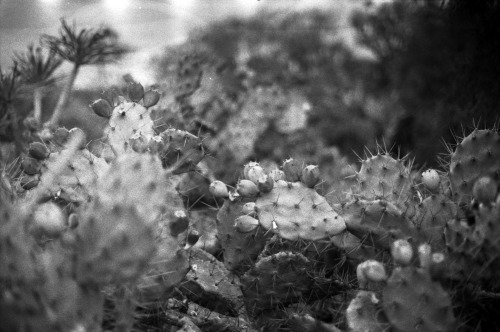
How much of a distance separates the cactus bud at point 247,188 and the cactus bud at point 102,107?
0.52m

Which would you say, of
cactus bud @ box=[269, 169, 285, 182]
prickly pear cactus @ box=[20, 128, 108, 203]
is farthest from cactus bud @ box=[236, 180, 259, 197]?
prickly pear cactus @ box=[20, 128, 108, 203]

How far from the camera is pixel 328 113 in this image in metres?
4.27

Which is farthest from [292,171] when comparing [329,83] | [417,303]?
[329,83]

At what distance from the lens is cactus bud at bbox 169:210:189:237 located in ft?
4.23

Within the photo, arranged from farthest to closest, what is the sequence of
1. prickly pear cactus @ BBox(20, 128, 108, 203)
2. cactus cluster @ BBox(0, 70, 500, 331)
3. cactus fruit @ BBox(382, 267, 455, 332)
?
1. prickly pear cactus @ BBox(20, 128, 108, 203)
2. cactus fruit @ BBox(382, 267, 455, 332)
3. cactus cluster @ BBox(0, 70, 500, 331)

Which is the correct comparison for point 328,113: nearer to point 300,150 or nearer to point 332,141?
point 332,141

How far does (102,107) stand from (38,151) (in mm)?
241

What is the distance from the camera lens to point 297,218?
1443 mm

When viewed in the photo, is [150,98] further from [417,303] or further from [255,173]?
[417,303]

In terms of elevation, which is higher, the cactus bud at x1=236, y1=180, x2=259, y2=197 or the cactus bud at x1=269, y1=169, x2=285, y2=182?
the cactus bud at x1=236, y1=180, x2=259, y2=197

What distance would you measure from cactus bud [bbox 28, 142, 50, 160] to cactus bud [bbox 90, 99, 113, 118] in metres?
0.20

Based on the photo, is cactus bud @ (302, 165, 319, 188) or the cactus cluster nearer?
the cactus cluster

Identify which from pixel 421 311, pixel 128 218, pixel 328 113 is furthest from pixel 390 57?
pixel 128 218

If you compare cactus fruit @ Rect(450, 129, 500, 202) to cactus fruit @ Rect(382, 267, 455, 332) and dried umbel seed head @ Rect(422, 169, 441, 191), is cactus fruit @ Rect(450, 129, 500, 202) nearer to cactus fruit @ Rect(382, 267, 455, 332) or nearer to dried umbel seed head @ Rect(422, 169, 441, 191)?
dried umbel seed head @ Rect(422, 169, 441, 191)
